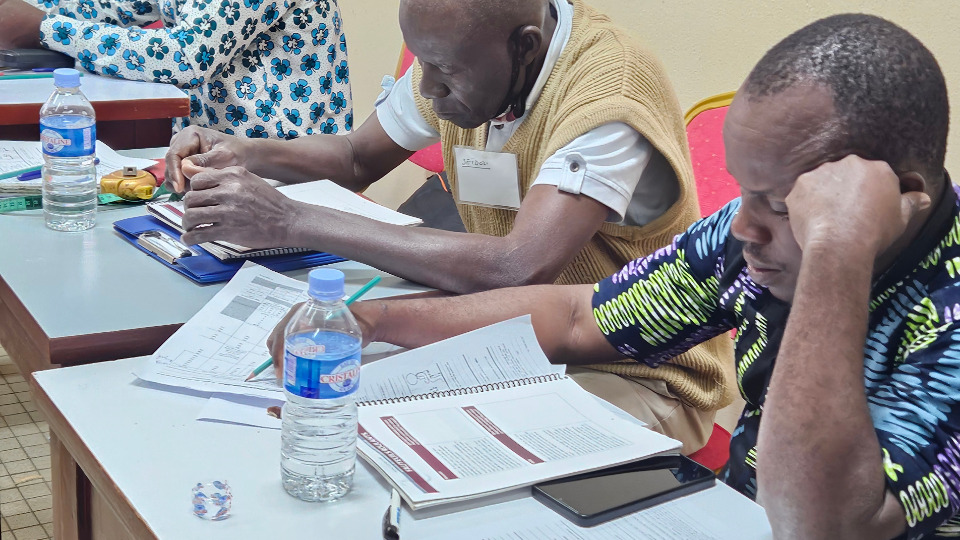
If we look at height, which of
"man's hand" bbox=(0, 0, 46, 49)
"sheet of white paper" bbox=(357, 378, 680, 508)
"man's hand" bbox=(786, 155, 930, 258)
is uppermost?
"man's hand" bbox=(786, 155, 930, 258)

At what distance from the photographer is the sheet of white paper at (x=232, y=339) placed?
1.29m

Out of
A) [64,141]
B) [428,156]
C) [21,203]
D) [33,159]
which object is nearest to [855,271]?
[64,141]

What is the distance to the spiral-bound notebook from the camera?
1.08m

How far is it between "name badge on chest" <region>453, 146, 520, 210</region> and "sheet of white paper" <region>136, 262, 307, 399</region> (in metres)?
0.46

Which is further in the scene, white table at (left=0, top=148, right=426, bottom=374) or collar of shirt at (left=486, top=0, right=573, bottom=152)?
collar of shirt at (left=486, top=0, right=573, bottom=152)

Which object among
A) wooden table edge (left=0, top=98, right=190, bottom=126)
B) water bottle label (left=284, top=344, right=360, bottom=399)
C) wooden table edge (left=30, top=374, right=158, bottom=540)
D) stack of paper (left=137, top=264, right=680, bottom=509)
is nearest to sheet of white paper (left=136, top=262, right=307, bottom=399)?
stack of paper (left=137, top=264, right=680, bottom=509)

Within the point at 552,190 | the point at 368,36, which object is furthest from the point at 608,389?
the point at 368,36

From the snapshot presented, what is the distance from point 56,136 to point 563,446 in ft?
3.76

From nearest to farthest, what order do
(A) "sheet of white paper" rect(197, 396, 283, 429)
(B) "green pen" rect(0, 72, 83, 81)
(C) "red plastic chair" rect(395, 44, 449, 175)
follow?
(A) "sheet of white paper" rect(197, 396, 283, 429) < (B) "green pen" rect(0, 72, 83, 81) < (C) "red plastic chair" rect(395, 44, 449, 175)

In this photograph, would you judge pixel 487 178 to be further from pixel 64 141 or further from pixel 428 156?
pixel 428 156

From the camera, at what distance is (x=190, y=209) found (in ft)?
5.50

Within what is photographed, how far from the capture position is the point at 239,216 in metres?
1.67

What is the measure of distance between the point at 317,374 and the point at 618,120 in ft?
2.78

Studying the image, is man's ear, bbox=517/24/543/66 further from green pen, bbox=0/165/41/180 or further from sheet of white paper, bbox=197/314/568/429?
green pen, bbox=0/165/41/180
